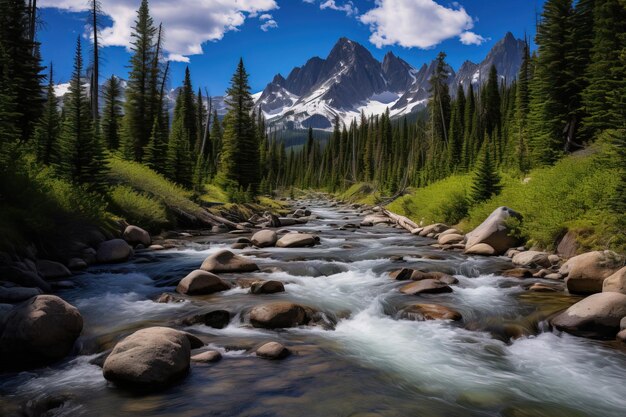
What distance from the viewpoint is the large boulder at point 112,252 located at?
44.6 feet

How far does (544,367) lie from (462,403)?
6.83ft

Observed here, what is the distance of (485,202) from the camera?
66.9ft

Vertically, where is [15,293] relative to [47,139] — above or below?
below

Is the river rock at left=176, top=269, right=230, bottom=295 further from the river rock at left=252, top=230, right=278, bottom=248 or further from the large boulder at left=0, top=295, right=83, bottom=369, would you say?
the river rock at left=252, top=230, right=278, bottom=248

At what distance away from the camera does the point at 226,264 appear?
12289mm

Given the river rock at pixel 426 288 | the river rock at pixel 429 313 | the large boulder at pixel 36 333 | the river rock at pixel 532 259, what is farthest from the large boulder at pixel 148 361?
the river rock at pixel 532 259

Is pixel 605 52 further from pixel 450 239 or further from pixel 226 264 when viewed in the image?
pixel 226 264

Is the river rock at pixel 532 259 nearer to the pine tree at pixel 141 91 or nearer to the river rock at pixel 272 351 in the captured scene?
the river rock at pixel 272 351

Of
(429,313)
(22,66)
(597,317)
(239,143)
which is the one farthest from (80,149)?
(239,143)

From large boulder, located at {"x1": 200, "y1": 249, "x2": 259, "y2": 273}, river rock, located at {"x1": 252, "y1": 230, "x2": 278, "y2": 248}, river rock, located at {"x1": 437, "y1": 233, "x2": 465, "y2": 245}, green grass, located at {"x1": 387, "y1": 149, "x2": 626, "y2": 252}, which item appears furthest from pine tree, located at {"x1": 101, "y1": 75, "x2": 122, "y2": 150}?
green grass, located at {"x1": 387, "y1": 149, "x2": 626, "y2": 252}

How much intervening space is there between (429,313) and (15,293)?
8.68 meters

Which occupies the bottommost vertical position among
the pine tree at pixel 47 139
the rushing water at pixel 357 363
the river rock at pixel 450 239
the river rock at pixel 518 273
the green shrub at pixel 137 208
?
the rushing water at pixel 357 363

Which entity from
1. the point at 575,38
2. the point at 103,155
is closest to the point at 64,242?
the point at 103,155

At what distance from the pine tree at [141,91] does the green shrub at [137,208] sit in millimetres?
19662
